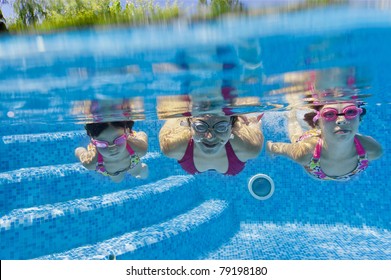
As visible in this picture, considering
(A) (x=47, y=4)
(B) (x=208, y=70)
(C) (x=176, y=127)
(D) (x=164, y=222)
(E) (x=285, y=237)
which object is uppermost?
(A) (x=47, y=4)

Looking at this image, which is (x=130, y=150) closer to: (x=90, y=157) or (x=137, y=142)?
(x=137, y=142)

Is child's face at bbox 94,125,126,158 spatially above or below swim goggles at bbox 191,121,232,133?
below

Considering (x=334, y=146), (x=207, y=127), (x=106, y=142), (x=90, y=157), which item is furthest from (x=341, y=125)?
(x=90, y=157)

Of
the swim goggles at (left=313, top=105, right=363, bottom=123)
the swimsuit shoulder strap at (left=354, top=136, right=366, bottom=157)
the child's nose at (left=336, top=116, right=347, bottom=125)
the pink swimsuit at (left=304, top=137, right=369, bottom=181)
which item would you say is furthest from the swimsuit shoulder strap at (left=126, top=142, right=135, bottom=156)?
the swimsuit shoulder strap at (left=354, top=136, right=366, bottom=157)

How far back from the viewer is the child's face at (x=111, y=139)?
541 cm

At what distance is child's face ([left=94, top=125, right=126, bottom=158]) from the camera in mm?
5414

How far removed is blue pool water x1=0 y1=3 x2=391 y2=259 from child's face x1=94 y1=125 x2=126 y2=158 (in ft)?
1.91

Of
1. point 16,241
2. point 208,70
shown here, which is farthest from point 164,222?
point 208,70

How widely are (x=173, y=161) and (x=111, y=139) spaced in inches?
252

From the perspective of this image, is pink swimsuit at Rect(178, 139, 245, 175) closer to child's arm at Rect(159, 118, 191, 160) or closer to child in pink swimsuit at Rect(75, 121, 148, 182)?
child's arm at Rect(159, 118, 191, 160)

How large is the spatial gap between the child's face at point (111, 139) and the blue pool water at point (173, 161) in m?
0.58

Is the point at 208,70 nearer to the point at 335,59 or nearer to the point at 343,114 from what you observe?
the point at 335,59

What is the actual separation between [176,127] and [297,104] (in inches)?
99.3

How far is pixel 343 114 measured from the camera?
196 inches
